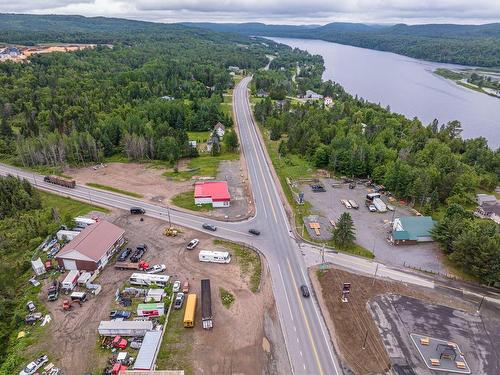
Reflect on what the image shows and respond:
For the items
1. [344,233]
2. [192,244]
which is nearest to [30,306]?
[192,244]

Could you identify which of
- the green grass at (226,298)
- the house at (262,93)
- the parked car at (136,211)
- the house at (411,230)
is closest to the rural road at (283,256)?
the parked car at (136,211)

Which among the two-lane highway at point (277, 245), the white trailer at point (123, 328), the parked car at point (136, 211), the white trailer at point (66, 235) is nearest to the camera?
the two-lane highway at point (277, 245)

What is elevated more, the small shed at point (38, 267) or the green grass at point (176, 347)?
the green grass at point (176, 347)

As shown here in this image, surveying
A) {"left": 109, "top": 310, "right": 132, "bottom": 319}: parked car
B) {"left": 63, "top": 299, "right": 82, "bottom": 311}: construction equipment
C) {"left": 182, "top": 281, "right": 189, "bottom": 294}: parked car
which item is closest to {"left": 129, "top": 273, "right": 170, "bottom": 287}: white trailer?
{"left": 182, "top": 281, "right": 189, "bottom": 294}: parked car

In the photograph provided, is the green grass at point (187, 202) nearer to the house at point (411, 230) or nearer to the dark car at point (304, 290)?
the dark car at point (304, 290)

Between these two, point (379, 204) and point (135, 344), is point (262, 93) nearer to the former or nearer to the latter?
point (379, 204)

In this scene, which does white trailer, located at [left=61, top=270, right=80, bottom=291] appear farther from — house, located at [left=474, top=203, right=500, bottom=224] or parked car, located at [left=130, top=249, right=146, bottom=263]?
house, located at [left=474, top=203, right=500, bottom=224]

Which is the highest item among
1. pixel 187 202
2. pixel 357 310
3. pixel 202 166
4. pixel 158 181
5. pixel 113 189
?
pixel 357 310
